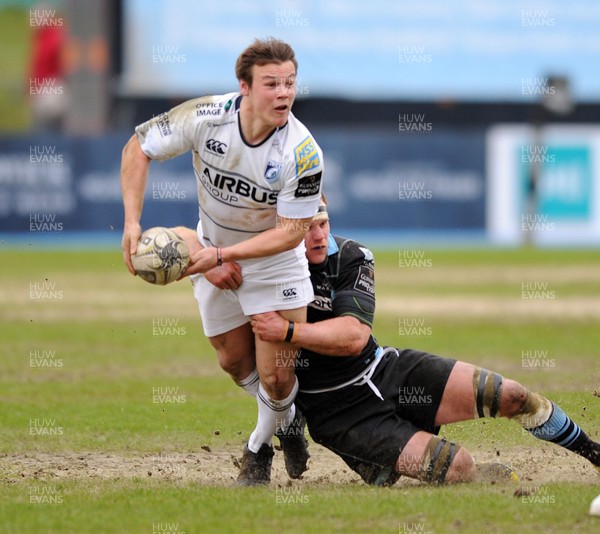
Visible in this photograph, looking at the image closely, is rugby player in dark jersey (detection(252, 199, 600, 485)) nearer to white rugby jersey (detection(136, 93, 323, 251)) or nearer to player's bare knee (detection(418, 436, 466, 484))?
player's bare knee (detection(418, 436, 466, 484))

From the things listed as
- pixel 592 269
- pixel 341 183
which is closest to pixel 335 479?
pixel 592 269

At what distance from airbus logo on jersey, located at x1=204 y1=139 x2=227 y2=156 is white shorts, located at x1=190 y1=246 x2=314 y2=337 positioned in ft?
2.45

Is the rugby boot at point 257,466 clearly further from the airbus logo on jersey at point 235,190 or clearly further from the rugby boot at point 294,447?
the airbus logo on jersey at point 235,190

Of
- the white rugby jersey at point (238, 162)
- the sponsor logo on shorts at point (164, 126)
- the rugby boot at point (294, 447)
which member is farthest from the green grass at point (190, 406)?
the sponsor logo on shorts at point (164, 126)

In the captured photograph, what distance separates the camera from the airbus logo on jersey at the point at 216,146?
7.68 m

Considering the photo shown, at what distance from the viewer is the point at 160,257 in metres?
7.43

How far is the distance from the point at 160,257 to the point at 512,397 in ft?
7.55

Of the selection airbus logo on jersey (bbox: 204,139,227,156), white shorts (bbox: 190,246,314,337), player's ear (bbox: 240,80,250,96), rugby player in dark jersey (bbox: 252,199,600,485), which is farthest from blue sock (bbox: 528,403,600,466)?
player's ear (bbox: 240,80,250,96)

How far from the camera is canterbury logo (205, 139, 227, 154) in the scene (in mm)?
7676

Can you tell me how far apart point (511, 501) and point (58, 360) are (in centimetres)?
804

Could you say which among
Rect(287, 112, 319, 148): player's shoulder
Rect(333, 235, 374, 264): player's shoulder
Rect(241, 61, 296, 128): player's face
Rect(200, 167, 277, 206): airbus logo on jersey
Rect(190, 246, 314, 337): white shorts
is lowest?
Rect(190, 246, 314, 337): white shorts

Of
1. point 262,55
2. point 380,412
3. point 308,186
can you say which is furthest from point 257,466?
point 262,55

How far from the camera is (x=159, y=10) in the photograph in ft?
112

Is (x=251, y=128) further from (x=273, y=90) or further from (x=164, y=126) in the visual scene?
(x=164, y=126)
